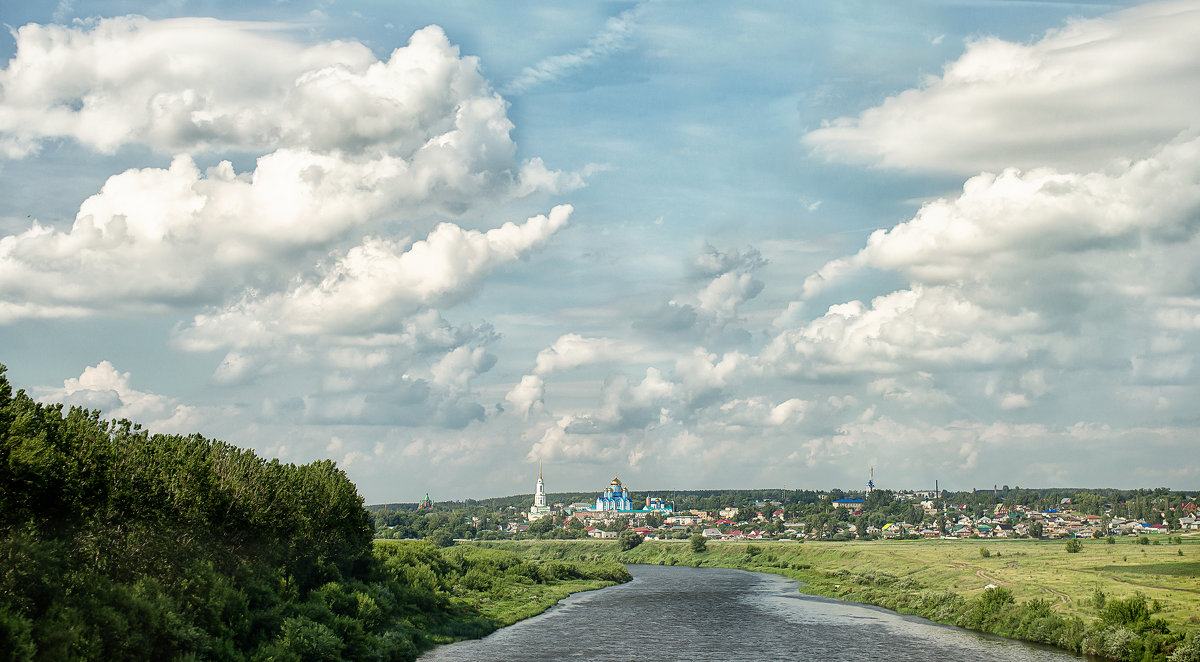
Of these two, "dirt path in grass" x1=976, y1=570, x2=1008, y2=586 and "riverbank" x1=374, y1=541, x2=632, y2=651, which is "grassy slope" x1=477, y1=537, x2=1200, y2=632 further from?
"riverbank" x1=374, y1=541, x2=632, y2=651

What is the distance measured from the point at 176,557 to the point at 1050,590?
9508cm

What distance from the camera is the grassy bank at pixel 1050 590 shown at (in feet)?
253

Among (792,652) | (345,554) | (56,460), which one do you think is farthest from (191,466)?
(792,652)

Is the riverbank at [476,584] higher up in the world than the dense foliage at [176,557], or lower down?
lower down

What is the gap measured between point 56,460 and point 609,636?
6039 cm

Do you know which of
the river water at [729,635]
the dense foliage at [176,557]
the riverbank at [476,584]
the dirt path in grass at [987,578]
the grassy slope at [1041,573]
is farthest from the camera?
the dirt path in grass at [987,578]

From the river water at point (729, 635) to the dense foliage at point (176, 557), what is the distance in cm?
952

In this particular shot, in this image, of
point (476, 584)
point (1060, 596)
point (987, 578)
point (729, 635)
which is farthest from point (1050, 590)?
Answer: point (476, 584)

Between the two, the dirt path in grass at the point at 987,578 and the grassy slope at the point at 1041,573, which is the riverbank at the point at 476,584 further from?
the dirt path in grass at the point at 987,578

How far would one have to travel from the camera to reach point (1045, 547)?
186750mm

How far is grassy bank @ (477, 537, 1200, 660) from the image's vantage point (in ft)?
253

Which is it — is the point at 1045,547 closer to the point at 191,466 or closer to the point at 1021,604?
the point at 1021,604

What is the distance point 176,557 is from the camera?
57.9 metres

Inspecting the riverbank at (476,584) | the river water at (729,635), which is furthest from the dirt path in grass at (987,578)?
the riverbank at (476,584)
